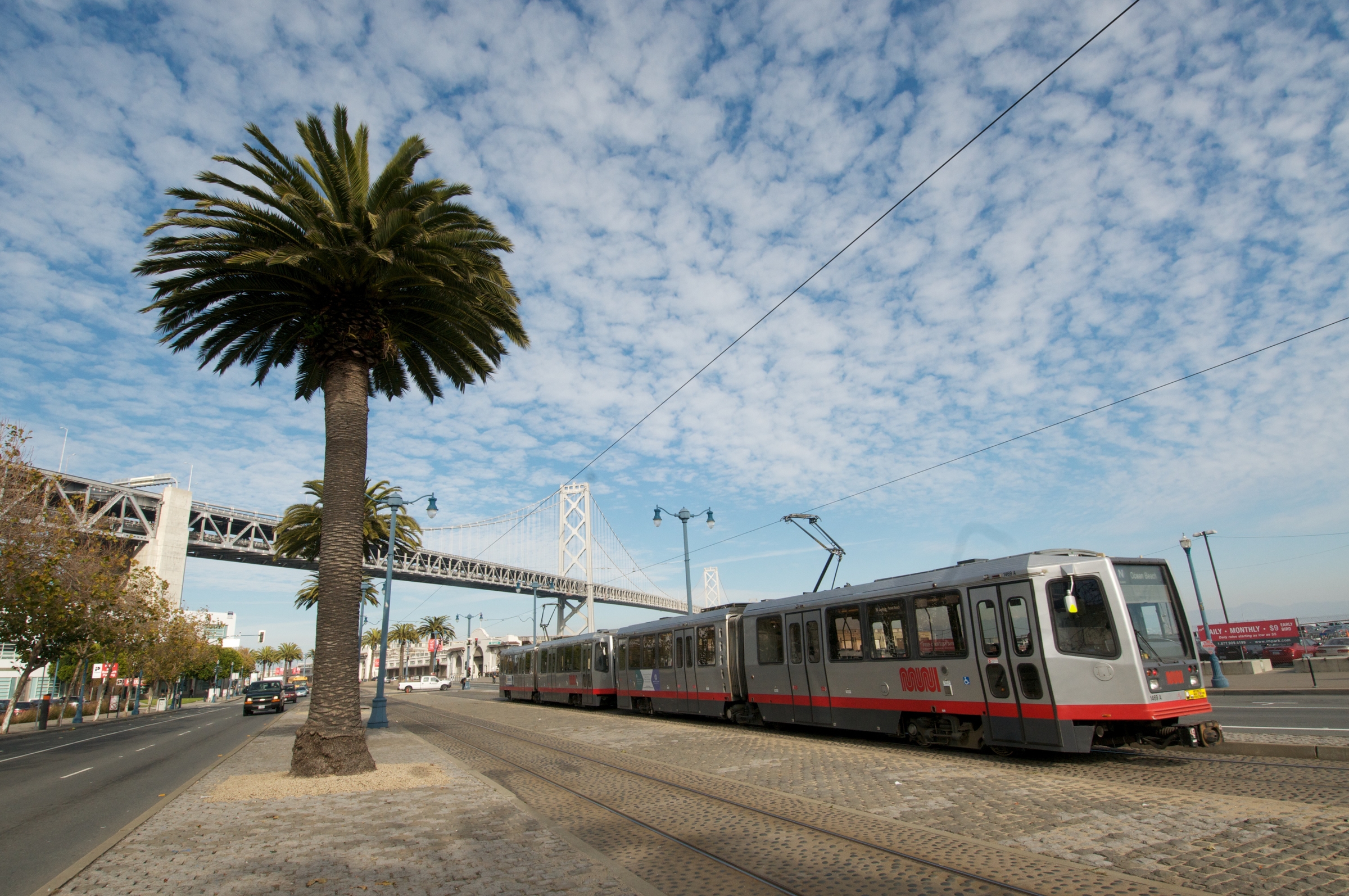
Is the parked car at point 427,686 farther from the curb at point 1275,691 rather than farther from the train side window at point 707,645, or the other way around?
the curb at point 1275,691

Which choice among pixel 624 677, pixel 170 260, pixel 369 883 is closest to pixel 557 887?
pixel 369 883

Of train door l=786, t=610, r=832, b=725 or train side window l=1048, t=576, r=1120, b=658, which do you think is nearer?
train side window l=1048, t=576, r=1120, b=658

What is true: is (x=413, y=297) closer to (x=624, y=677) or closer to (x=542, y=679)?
(x=624, y=677)

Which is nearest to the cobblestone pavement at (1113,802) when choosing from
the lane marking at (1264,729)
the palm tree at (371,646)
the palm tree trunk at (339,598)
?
the lane marking at (1264,729)

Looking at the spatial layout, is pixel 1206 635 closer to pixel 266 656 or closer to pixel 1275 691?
pixel 1275 691

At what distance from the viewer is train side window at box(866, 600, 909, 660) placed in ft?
43.8

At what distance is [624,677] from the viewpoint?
26.7 m

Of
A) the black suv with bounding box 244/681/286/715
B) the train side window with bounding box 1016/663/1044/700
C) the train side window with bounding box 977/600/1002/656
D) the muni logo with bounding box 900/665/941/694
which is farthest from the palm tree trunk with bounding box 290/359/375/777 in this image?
the black suv with bounding box 244/681/286/715

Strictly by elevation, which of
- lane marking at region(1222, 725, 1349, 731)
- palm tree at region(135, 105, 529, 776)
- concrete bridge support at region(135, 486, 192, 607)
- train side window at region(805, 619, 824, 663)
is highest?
concrete bridge support at region(135, 486, 192, 607)

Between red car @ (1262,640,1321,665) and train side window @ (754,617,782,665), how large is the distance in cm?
2838

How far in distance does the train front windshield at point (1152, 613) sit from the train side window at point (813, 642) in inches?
249

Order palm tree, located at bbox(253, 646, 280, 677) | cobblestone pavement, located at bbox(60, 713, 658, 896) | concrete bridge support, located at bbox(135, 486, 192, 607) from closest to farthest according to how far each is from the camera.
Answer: cobblestone pavement, located at bbox(60, 713, 658, 896), concrete bridge support, located at bbox(135, 486, 192, 607), palm tree, located at bbox(253, 646, 280, 677)

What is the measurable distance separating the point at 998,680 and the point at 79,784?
17.0m

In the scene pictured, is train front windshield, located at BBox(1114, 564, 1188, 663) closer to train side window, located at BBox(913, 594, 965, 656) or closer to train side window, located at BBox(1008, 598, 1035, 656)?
train side window, located at BBox(1008, 598, 1035, 656)
